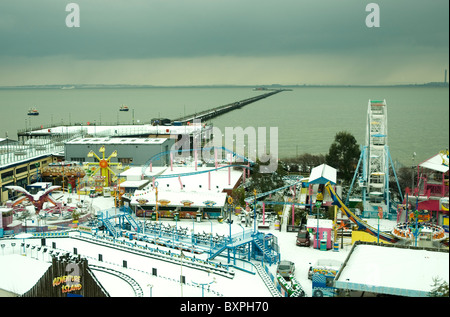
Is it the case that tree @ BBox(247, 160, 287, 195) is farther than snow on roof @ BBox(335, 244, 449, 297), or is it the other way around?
tree @ BBox(247, 160, 287, 195)

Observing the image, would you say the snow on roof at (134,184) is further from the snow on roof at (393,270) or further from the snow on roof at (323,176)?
the snow on roof at (393,270)

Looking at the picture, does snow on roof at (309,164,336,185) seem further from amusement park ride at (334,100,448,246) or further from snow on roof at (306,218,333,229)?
snow on roof at (306,218,333,229)

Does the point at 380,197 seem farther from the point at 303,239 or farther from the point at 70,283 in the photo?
the point at 70,283

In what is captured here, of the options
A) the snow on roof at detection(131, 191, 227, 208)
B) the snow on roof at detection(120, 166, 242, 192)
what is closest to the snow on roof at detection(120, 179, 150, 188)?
the snow on roof at detection(120, 166, 242, 192)

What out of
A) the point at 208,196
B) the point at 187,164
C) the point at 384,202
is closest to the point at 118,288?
the point at 208,196

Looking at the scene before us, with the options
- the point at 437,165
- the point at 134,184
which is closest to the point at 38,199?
the point at 134,184
